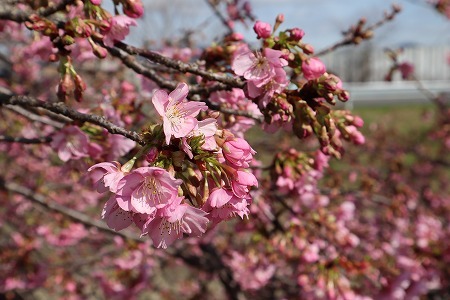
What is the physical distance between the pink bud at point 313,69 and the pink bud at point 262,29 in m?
0.15

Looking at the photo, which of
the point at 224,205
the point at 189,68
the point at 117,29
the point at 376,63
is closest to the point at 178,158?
the point at 224,205

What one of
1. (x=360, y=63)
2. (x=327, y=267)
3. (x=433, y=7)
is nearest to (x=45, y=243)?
(x=327, y=267)

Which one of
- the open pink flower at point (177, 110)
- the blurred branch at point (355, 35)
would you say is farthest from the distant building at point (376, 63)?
the open pink flower at point (177, 110)

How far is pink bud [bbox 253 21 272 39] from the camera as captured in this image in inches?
59.3

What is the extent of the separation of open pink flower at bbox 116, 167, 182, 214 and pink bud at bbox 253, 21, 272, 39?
24.4 inches

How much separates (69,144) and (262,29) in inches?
31.1

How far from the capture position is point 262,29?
4.96 ft

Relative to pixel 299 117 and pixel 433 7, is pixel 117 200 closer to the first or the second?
pixel 299 117

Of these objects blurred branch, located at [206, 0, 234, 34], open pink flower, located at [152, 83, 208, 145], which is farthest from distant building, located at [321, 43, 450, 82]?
open pink flower, located at [152, 83, 208, 145]

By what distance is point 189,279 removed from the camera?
5.87m

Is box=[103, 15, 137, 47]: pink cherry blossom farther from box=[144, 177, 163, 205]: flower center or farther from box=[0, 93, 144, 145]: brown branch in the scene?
box=[144, 177, 163, 205]: flower center

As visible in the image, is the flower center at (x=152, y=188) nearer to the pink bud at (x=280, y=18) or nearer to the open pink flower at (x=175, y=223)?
the open pink flower at (x=175, y=223)

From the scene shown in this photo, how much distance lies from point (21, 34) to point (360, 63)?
25.5 m

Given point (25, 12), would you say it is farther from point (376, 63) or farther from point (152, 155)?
point (376, 63)
